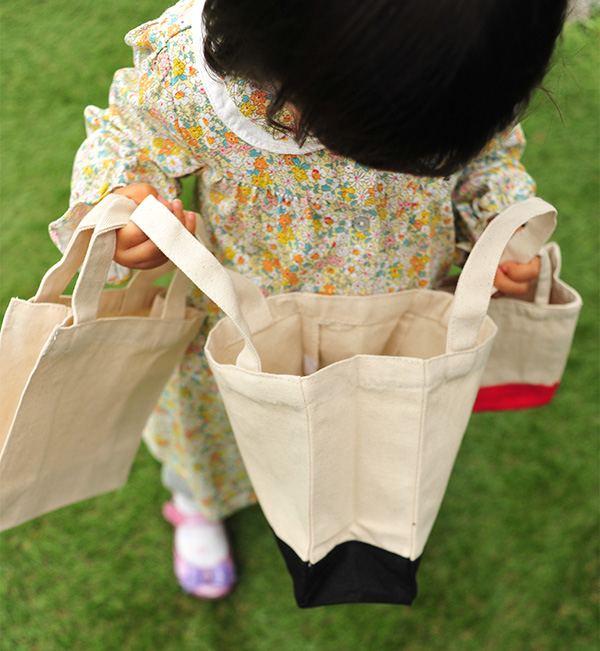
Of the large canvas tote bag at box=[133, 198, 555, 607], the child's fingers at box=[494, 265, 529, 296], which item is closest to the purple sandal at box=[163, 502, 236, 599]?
the large canvas tote bag at box=[133, 198, 555, 607]

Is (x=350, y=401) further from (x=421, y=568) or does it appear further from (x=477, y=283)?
(x=421, y=568)

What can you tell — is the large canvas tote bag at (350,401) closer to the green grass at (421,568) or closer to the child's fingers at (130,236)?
the child's fingers at (130,236)

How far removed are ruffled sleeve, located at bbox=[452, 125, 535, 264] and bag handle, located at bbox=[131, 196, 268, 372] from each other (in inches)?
15.2

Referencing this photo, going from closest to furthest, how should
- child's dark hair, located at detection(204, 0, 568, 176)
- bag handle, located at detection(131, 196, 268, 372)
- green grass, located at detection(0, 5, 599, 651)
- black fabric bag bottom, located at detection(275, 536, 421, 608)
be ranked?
child's dark hair, located at detection(204, 0, 568, 176) → bag handle, located at detection(131, 196, 268, 372) → black fabric bag bottom, located at detection(275, 536, 421, 608) → green grass, located at detection(0, 5, 599, 651)

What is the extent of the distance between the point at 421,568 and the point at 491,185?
892 millimetres

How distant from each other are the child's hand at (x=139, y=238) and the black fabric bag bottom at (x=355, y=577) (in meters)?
0.40

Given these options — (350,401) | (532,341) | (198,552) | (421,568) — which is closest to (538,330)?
(532,341)

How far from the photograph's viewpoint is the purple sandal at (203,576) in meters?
1.38

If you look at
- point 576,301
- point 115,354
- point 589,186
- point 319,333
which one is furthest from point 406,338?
point 589,186

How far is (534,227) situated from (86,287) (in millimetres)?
539

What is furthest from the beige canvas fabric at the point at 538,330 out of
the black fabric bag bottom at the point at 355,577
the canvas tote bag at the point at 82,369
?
the canvas tote bag at the point at 82,369

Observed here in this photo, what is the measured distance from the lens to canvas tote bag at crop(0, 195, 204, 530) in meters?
0.73

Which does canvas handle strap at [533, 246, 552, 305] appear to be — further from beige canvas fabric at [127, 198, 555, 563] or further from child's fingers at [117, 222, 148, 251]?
child's fingers at [117, 222, 148, 251]

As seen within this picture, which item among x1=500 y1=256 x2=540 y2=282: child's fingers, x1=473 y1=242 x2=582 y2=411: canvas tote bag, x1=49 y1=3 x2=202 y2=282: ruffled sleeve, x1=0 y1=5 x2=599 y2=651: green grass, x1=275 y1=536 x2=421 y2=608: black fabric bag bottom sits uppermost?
x1=49 y1=3 x2=202 y2=282: ruffled sleeve
